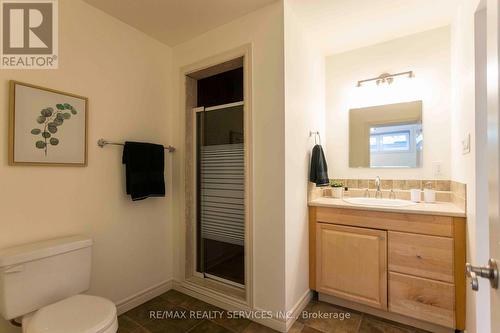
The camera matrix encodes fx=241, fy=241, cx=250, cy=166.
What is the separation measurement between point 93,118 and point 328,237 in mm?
2060

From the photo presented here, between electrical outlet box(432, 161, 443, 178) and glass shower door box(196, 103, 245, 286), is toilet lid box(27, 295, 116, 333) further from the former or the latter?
electrical outlet box(432, 161, 443, 178)

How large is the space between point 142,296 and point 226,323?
0.80 metres

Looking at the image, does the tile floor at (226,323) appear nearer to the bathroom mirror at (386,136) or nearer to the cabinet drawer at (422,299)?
the cabinet drawer at (422,299)

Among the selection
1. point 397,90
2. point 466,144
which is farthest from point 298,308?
point 397,90

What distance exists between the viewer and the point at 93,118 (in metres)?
1.78

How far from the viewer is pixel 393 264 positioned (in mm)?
1771

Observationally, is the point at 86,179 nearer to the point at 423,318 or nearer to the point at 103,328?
the point at 103,328

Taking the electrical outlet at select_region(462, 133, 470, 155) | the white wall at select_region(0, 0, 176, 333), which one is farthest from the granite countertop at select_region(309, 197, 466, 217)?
the white wall at select_region(0, 0, 176, 333)

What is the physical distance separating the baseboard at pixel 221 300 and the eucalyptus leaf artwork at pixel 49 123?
159cm

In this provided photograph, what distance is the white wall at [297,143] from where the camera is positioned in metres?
1.77

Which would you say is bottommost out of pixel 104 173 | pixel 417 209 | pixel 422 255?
pixel 422 255

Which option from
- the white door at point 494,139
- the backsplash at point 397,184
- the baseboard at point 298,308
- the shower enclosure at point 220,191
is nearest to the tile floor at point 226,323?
the baseboard at point 298,308

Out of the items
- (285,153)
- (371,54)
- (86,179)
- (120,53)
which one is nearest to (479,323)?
(285,153)

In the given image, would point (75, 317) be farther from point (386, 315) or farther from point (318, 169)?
point (386, 315)
